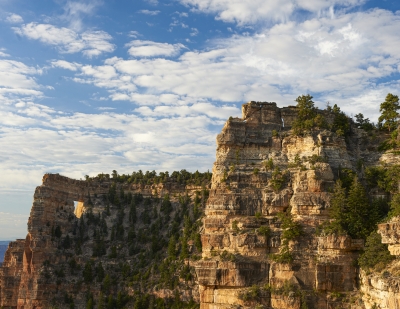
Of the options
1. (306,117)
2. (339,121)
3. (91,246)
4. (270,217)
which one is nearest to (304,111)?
(306,117)

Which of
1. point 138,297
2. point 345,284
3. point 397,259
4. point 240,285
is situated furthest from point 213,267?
point 138,297

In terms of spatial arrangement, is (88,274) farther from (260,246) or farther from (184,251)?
(260,246)

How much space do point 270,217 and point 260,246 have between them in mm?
3687

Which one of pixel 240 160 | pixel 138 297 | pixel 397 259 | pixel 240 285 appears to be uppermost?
pixel 240 160

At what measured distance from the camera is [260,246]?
5081cm

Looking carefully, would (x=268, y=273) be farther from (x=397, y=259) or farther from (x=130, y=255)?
(x=130, y=255)

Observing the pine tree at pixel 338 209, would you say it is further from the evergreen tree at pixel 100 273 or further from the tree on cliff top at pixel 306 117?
the evergreen tree at pixel 100 273

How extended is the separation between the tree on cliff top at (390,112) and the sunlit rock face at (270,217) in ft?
13.8

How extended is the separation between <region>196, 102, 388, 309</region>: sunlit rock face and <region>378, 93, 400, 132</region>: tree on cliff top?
13.8 ft

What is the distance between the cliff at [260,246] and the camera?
47688 millimetres

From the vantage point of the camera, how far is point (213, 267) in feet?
166

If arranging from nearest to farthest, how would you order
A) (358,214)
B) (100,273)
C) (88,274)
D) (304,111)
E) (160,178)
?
1. (358,214)
2. (304,111)
3. (88,274)
4. (100,273)
5. (160,178)

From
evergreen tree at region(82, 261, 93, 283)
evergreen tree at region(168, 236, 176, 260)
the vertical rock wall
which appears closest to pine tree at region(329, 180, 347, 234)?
the vertical rock wall

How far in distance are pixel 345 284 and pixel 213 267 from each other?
13377 mm
